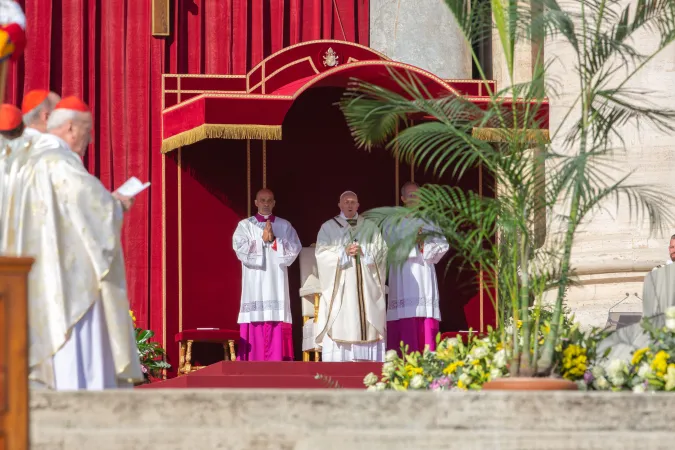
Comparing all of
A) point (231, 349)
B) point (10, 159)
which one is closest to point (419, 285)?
point (231, 349)

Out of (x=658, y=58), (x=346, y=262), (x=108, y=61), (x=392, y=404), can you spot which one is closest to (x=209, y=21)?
(x=108, y=61)

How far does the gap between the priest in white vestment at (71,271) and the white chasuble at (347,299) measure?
19.3ft

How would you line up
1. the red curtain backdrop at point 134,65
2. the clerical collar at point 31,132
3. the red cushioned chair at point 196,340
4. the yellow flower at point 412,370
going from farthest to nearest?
1. the red curtain backdrop at point 134,65
2. the red cushioned chair at point 196,340
3. the yellow flower at point 412,370
4. the clerical collar at point 31,132

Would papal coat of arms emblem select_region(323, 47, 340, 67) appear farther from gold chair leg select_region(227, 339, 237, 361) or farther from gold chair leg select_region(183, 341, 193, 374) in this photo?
gold chair leg select_region(183, 341, 193, 374)

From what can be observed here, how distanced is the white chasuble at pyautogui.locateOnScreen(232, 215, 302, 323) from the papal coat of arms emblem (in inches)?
Result: 60.6

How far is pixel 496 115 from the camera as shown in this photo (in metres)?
8.28

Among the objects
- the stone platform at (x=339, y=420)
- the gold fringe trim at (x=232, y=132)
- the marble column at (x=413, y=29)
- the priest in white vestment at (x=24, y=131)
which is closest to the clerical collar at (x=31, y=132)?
the priest in white vestment at (x=24, y=131)

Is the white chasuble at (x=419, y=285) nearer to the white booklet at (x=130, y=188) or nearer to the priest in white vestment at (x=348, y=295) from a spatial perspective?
the priest in white vestment at (x=348, y=295)

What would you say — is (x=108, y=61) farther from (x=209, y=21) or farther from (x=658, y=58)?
(x=658, y=58)

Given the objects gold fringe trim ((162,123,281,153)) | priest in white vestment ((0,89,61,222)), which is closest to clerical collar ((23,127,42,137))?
priest in white vestment ((0,89,61,222))

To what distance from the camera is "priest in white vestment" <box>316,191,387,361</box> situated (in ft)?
45.8

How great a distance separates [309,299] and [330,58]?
2.26 meters

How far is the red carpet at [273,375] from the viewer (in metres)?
11.6

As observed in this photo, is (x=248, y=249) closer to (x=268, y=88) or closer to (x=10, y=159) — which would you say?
(x=268, y=88)
